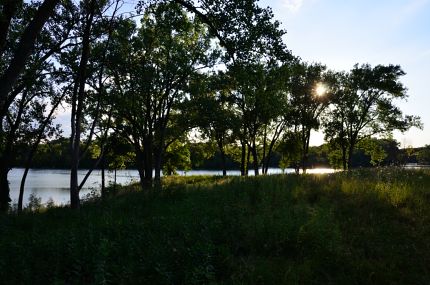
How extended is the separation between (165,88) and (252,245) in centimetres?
2636

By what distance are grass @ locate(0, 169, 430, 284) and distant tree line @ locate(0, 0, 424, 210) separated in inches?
154

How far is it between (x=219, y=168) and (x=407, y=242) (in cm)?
12801

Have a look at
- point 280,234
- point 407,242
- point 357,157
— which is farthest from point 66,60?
point 357,157

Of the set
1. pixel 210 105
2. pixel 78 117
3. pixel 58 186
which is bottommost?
pixel 58 186

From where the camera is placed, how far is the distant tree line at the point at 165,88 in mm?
10891

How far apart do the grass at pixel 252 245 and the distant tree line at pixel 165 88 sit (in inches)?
154

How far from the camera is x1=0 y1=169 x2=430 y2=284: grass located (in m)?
6.27

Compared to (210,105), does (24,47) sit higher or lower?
lower

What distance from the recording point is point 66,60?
66.3 ft

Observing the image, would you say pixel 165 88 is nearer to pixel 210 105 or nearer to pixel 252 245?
pixel 210 105

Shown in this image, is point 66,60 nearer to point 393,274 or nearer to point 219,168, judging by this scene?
point 393,274

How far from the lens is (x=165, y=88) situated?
3250 centimetres

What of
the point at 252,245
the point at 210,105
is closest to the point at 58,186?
the point at 210,105

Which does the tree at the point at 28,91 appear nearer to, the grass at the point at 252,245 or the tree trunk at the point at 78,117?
A: the tree trunk at the point at 78,117
